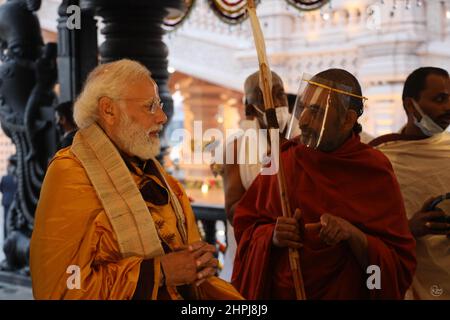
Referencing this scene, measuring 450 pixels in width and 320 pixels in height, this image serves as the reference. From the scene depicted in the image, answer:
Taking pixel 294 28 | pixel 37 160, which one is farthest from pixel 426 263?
pixel 294 28

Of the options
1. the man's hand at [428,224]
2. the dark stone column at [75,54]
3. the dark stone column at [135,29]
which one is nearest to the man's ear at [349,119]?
the man's hand at [428,224]

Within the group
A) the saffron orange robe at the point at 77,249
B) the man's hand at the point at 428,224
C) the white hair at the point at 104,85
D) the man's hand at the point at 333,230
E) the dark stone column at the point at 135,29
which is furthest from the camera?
the dark stone column at the point at 135,29

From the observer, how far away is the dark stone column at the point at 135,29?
239 inches

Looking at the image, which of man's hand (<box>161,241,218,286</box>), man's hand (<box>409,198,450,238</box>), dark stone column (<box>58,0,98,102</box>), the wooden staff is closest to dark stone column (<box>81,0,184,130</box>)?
dark stone column (<box>58,0,98,102</box>)

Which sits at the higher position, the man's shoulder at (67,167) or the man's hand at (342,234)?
the man's shoulder at (67,167)

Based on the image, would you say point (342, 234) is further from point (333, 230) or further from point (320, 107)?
point (320, 107)

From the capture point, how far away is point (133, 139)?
103 inches

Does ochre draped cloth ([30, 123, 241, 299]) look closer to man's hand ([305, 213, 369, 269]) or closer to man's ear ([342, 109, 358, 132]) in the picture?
man's hand ([305, 213, 369, 269])

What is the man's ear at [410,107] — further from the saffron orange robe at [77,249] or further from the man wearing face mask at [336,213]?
the saffron orange robe at [77,249]

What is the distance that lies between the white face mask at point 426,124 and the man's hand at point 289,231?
1.13 metres

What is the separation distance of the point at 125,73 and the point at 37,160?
468 cm

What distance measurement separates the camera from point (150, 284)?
7.94 ft

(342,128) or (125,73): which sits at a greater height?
(125,73)
